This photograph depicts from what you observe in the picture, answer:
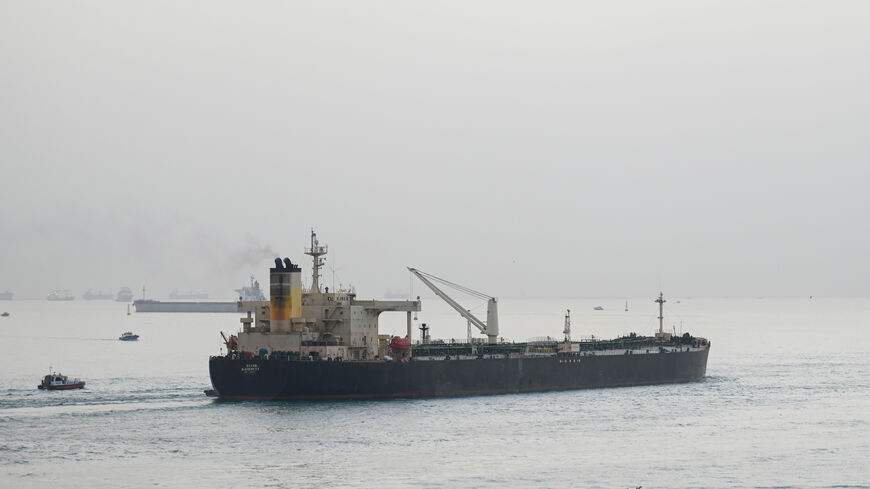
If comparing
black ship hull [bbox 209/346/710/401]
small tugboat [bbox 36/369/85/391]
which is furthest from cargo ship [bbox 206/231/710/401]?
small tugboat [bbox 36/369/85/391]

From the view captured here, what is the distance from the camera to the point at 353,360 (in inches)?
2736

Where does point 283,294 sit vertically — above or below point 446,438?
above

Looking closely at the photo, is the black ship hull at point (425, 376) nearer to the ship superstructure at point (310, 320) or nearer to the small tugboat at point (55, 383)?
the ship superstructure at point (310, 320)

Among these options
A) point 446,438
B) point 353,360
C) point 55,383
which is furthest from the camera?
point 55,383

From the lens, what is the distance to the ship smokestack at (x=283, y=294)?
70.7 m

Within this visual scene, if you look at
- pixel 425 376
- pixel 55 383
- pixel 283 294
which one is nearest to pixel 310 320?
pixel 283 294

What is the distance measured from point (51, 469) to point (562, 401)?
1420 inches

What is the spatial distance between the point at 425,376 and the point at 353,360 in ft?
16.7

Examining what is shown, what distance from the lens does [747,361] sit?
11800 centimetres

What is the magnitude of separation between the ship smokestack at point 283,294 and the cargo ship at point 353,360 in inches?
2.5

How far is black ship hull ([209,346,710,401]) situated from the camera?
67.1 metres

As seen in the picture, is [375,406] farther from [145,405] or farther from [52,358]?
[52,358]

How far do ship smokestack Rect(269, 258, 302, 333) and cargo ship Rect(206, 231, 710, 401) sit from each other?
6 cm

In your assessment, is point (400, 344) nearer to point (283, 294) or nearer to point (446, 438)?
point (283, 294)
